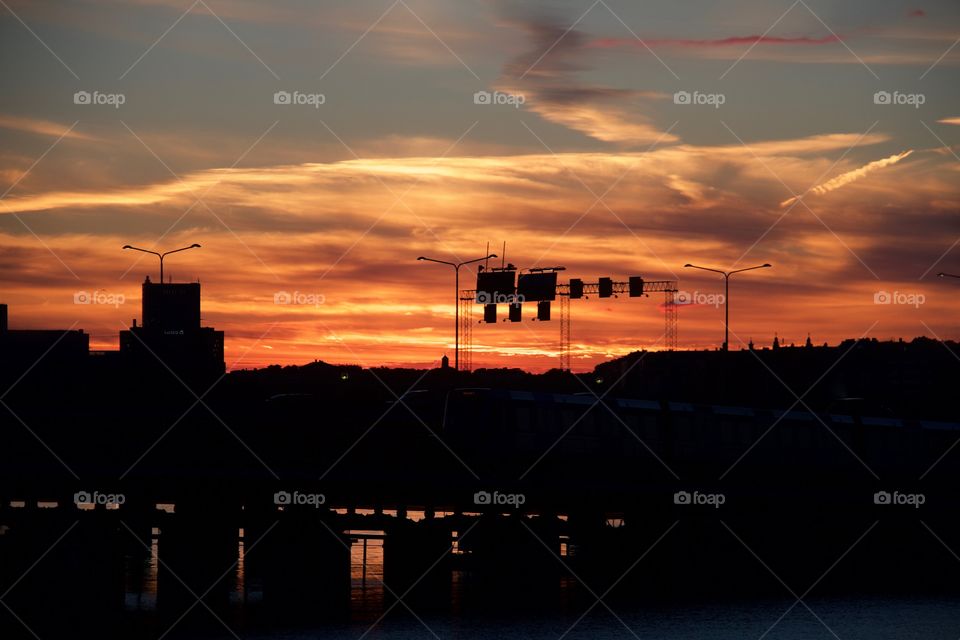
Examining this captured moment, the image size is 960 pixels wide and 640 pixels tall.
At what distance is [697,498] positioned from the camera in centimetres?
8262

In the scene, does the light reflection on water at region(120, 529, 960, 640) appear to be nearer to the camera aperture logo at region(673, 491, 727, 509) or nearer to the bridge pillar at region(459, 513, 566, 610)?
the bridge pillar at region(459, 513, 566, 610)

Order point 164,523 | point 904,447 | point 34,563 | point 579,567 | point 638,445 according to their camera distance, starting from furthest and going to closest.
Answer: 1. point 579,567
2. point 164,523
3. point 904,447
4. point 34,563
5. point 638,445

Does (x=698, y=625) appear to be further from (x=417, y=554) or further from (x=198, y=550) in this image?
(x=198, y=550)

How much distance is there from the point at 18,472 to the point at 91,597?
8.53 m

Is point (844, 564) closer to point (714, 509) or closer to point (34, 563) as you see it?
point (714, 509)

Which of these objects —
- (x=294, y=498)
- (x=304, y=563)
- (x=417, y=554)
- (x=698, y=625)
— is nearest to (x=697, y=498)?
(x=698, y=625)

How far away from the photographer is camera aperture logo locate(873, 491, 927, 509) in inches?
3354

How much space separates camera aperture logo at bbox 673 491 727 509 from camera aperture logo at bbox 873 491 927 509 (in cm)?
981

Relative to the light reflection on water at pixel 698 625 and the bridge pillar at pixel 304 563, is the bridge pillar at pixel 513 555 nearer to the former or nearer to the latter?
the bridge pillar at pixel 304 563

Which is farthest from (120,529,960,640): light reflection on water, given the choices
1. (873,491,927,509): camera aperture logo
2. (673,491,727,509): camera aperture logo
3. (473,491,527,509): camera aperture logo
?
(473,491,527,509): camera aperture logo

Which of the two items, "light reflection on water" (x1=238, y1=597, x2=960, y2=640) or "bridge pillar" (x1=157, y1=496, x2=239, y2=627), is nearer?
"light reflection on water" (x1=238, y1=597, x2=960, y2=640)

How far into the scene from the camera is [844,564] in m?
106

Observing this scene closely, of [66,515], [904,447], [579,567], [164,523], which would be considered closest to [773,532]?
[579,567]

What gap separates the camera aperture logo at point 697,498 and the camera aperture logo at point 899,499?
981cm
